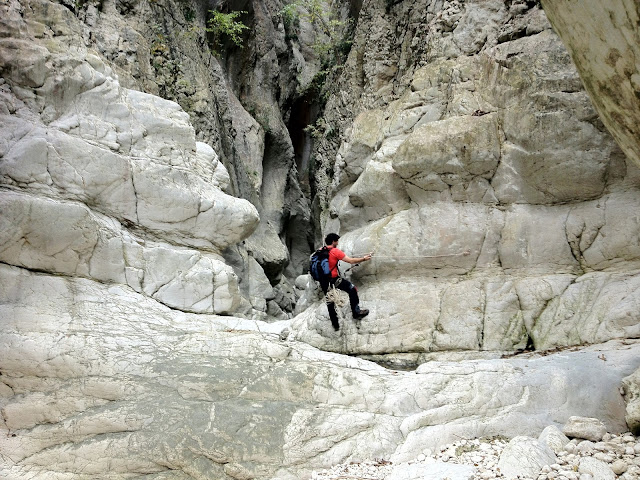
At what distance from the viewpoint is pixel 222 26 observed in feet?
62.2

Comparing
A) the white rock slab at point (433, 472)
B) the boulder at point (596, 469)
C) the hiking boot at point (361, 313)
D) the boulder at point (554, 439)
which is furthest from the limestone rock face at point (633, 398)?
the hiking boot at point (361, 313)

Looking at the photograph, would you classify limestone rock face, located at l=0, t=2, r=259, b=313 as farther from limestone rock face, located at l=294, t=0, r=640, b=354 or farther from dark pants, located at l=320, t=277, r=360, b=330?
limestone rock face, located at l=294, t=0, r=640, b=354

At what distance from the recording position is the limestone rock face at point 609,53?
13.7ft

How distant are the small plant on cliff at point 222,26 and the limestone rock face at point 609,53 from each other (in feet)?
51.3

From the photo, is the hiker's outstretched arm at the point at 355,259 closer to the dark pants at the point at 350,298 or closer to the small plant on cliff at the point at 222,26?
the dark pants at the point at 350,298

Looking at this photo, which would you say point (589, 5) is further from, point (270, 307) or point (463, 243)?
point (270, 307)

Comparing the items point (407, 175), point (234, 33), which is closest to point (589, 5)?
point (407, 175)

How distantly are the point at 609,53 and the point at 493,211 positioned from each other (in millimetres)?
6057

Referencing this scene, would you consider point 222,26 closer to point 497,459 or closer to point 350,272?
point 350,272

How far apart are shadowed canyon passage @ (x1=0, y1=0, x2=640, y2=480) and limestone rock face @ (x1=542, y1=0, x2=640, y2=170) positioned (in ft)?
0.17

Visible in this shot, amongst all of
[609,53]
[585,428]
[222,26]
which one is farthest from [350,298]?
[222,26]

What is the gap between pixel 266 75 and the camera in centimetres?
2302

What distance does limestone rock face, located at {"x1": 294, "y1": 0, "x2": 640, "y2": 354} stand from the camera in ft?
30.1

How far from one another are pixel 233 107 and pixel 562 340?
53.3ft
